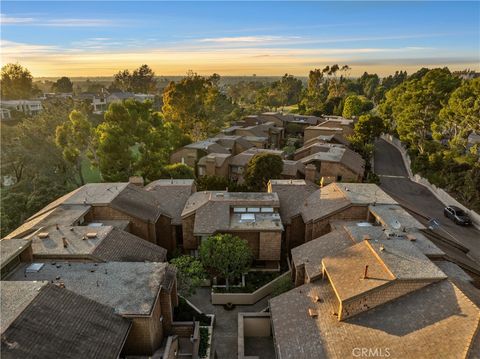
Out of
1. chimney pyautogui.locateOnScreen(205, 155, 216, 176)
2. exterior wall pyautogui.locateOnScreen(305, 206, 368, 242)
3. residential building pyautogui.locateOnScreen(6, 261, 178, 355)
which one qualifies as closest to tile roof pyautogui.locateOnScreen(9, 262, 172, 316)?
residential building pyautogui.locateOnScreen(6, 261, 178, 355)

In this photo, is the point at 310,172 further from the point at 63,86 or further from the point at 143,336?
the point at 63,86

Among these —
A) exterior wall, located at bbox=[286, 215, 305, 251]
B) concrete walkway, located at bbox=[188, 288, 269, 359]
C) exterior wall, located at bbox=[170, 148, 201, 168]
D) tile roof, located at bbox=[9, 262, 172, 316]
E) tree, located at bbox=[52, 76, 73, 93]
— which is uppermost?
tree, located at bbox=[52, 76, 73, 93]

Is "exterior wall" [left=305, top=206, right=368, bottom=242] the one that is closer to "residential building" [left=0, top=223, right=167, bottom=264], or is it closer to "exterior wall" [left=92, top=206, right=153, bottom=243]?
"residential building" [left=0, top=223, right=167, bottom=264]

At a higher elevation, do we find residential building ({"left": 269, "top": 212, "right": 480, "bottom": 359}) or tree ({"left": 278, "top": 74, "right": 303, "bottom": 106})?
tree ({"left": 278, "top": 74, "right": 303, "bottom": 106})

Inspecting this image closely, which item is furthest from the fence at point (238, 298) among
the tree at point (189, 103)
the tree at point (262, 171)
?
the tree at point (189, 103)

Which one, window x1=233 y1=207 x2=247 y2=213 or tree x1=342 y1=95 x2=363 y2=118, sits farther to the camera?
tree x1=342 y1=95 x2=363 y2=118

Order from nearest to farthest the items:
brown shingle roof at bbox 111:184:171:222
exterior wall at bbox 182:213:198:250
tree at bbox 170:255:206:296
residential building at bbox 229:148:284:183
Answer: tree at bbox 170:255:206:296 → brown shingle roof at bbox 111:184:171:222 → exterior wall at bbox 182:213:198:250 → residential building at bbox 229:148:284:183

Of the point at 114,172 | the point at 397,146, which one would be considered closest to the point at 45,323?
the point at 114,172

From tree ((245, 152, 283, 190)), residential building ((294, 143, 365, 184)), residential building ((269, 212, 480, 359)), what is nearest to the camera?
residential building ((269, 212, 480, 359))
